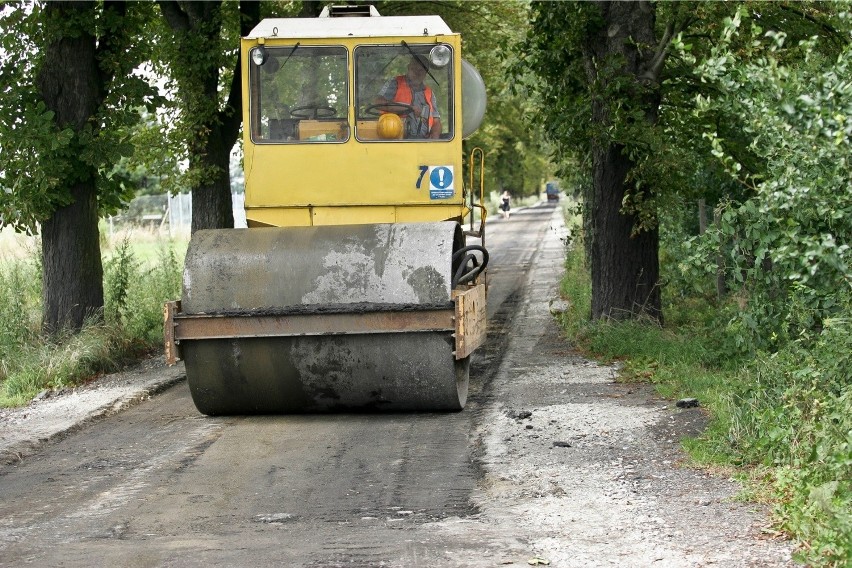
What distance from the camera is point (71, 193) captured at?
13883mm

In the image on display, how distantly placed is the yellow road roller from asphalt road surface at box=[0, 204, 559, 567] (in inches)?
15.7

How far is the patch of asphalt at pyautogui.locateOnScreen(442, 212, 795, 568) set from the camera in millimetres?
6059

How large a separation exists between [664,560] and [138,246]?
29463mm

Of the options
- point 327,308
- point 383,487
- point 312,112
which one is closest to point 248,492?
point 383,487

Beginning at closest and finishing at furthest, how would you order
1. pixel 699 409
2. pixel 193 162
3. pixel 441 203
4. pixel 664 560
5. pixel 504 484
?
pixel 664 560
pixel 504 484
pixel 699 409
pixel 441 203
pixel 193 162

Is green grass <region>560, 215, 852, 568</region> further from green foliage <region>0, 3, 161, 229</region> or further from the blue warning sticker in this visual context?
green foliage <region>0, 3, 161, 229</region>

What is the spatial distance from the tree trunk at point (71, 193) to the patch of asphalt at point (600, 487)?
5344mm

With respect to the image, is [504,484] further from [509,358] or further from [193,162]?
[193,162]

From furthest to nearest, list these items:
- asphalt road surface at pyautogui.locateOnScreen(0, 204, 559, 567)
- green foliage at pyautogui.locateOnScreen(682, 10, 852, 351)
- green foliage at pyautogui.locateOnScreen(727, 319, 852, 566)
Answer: green foliage at pyautogui.locateOnScreen(682, 10, 852, 351) → asphalt road surface at pyautogui.locateOnScreen(0, 204, 559, 567) → green foliage at pyautogui.locateOnScreen(727, 319, 852, 566)

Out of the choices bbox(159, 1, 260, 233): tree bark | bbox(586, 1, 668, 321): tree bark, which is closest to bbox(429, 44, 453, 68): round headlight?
bbox(586, 1, 668, 321): tree bark

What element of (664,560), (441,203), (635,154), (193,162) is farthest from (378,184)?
(193,162)

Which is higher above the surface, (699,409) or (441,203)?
(441,203)

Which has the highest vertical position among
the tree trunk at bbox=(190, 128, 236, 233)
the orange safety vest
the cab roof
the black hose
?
the cab roof

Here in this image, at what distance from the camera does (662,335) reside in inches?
516
